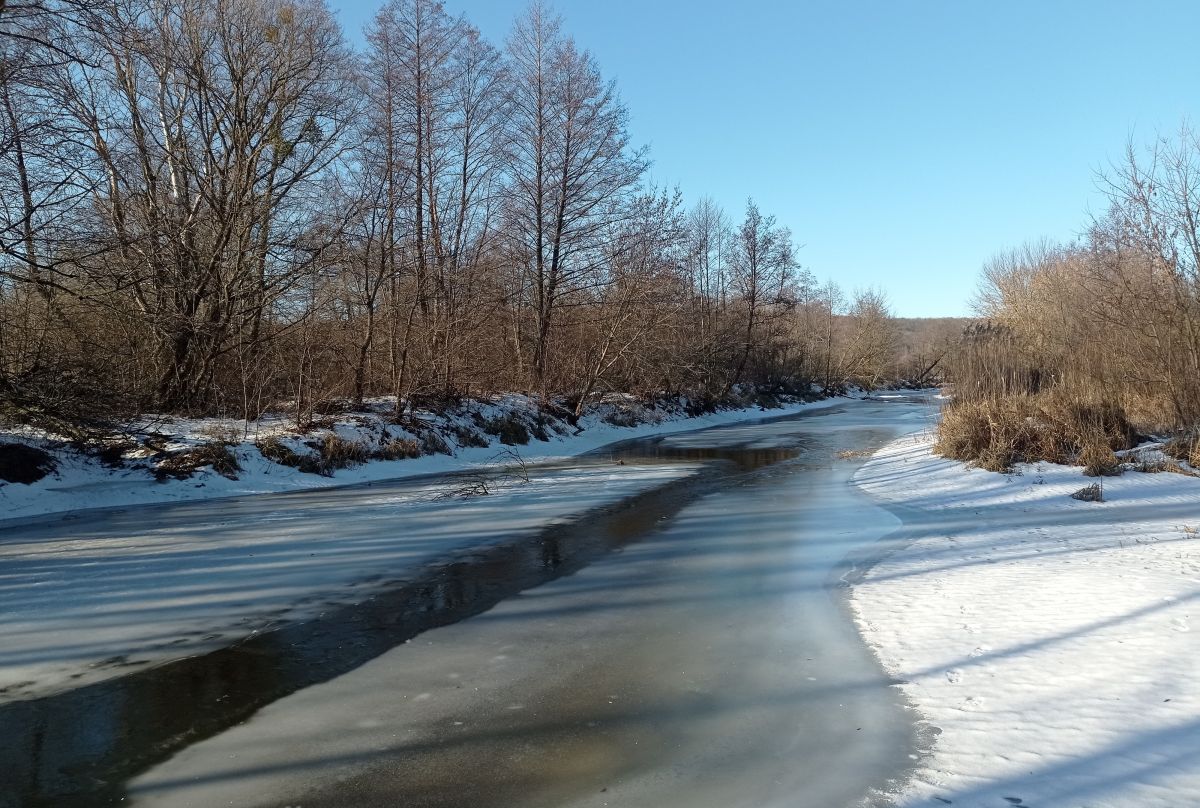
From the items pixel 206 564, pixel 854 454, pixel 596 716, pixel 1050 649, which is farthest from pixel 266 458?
pixel 854 454

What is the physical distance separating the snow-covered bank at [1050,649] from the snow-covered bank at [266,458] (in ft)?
36.2

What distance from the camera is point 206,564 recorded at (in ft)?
25.1

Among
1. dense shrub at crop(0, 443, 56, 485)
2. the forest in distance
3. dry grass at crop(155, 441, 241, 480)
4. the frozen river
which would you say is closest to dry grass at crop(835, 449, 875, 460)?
the forest in distance

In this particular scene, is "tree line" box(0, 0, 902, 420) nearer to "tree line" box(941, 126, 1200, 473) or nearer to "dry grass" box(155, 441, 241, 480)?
"dry grass" box(155, 441, 241, 480)

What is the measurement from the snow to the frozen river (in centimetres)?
40

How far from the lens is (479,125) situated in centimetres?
2628

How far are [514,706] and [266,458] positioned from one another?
11.7 meters

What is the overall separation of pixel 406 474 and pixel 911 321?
177m

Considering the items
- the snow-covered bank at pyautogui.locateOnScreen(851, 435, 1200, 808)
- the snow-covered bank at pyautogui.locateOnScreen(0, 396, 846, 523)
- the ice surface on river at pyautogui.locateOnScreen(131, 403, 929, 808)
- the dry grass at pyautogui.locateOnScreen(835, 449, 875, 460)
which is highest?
the snow-covered bank at pyautogui.locateOnScreen(0, 396, 846, 523)

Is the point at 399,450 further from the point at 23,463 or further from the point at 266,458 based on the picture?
the point at 23,463

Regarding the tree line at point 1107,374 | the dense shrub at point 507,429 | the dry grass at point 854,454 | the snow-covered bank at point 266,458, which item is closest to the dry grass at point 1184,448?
the tree line at point 1107,374

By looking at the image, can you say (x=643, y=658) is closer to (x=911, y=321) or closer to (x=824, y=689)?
(x=824, y=689)

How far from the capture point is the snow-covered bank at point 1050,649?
3.31 m

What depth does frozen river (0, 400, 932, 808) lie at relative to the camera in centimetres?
341
